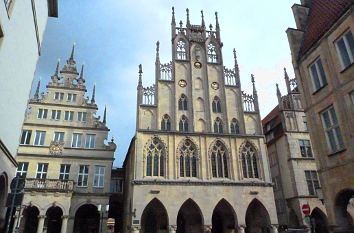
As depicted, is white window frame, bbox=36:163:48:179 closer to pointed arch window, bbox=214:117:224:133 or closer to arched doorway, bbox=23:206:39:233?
arched doorway, bbox=23:206:39:233

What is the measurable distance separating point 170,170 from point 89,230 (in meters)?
Answer: 11.3

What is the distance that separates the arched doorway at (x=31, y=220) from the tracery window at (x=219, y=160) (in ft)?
55.6

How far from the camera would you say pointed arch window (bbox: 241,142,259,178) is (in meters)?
28.5

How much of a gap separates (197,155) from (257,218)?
28.0ft

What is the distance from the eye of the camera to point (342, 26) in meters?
12.5

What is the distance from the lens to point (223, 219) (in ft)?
94.6

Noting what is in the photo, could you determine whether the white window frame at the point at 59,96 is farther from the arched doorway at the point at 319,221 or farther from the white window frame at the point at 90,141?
the arched doorway at the point at 319,221

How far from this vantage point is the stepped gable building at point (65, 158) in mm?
26375

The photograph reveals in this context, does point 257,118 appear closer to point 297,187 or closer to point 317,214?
point 297,187

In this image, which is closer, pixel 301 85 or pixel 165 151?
pixel 301 85

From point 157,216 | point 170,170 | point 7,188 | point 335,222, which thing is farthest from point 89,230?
point 335,222

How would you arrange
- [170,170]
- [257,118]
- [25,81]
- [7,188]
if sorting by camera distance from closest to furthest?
[7,188] < [25,81] < [170,170] < [257,118]

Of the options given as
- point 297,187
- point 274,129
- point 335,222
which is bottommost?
point 335,222

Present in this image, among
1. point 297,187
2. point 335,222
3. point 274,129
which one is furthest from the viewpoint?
point 274,129
